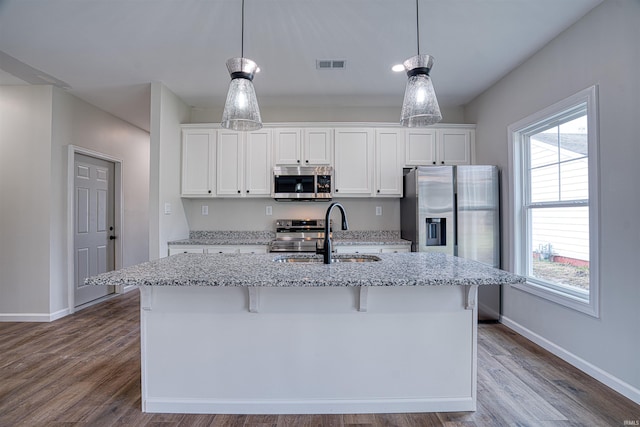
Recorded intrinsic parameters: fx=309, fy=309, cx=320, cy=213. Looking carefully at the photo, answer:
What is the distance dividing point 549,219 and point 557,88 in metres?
1.15

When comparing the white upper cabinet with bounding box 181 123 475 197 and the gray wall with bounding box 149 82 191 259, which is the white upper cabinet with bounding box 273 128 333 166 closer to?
the white upper cabinet with bounding box 181 123 475 197

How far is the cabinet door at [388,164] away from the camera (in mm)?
3992

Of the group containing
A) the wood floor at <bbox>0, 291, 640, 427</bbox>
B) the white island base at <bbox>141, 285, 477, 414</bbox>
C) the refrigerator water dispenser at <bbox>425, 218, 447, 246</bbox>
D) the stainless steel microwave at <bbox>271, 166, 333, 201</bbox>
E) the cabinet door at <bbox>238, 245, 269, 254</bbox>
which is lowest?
the wood floor at <bbox>0, 291, 640, 427</bbox>

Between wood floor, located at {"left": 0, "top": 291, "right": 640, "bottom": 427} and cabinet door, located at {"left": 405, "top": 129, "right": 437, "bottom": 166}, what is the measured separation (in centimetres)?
213

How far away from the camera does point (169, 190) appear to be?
3.70m

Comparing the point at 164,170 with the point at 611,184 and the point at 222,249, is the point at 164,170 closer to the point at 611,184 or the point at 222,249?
the point at 222,249

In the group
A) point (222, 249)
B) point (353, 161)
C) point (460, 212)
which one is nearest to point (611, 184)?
point (460, 212)

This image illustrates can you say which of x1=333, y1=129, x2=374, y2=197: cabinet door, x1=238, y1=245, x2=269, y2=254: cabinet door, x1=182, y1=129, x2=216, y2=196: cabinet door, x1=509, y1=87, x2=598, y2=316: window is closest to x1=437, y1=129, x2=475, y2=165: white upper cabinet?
x1=509, y1=87, x2=598, y2=316: window

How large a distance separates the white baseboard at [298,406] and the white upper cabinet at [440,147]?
9.41ft

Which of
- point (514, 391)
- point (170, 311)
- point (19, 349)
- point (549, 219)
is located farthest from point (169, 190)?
point (549, 219)

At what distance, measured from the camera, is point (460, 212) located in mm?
3416

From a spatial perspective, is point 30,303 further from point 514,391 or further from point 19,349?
point 514,391

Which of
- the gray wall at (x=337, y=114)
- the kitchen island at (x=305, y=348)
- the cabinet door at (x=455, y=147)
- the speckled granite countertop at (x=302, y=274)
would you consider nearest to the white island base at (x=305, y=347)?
the kitchen island at (x=305, y=348)

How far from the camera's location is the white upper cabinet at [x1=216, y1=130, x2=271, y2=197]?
3998mm
